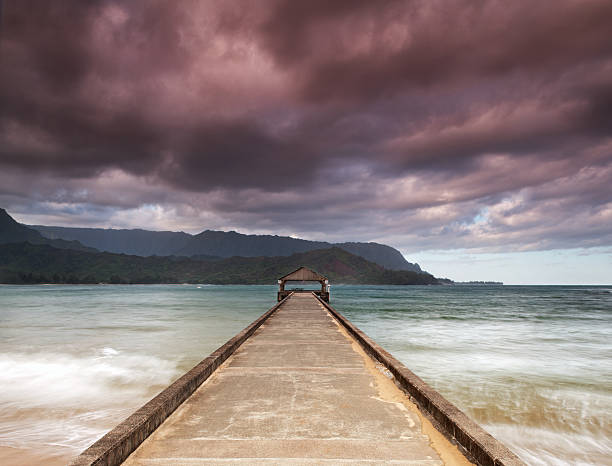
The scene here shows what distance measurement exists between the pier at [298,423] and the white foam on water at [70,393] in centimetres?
225

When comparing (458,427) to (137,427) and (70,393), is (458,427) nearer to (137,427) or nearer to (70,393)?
(137,427)

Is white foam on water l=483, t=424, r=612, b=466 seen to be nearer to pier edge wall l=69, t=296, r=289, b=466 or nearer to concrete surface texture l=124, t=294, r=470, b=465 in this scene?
concrete surface texture l=124, t=294, r=470, b=465

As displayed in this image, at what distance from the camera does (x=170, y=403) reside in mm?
4172

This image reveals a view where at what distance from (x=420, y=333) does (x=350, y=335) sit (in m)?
10.8

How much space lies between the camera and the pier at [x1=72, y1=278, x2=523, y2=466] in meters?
3.12

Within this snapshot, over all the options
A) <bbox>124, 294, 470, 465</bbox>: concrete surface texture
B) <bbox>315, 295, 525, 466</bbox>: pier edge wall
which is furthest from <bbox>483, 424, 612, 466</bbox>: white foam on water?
<bbox>124, 294, 470, 465</bbox>: concrete surface texture

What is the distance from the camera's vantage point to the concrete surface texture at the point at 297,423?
10.4 ft

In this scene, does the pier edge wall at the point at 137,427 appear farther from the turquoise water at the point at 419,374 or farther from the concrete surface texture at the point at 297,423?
the turquoise water at the point at 419,374

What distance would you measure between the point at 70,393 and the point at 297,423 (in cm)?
671

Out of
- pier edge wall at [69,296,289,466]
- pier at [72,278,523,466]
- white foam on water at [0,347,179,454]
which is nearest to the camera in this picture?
pier edge wall at [69,296,289,466]

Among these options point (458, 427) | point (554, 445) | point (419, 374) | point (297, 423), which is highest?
point (458, 427)

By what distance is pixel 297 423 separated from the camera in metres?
3.91

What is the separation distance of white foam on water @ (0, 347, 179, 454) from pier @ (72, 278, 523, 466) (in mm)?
2250

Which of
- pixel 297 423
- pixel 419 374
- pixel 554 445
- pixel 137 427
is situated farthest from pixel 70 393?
pixel 554 445
